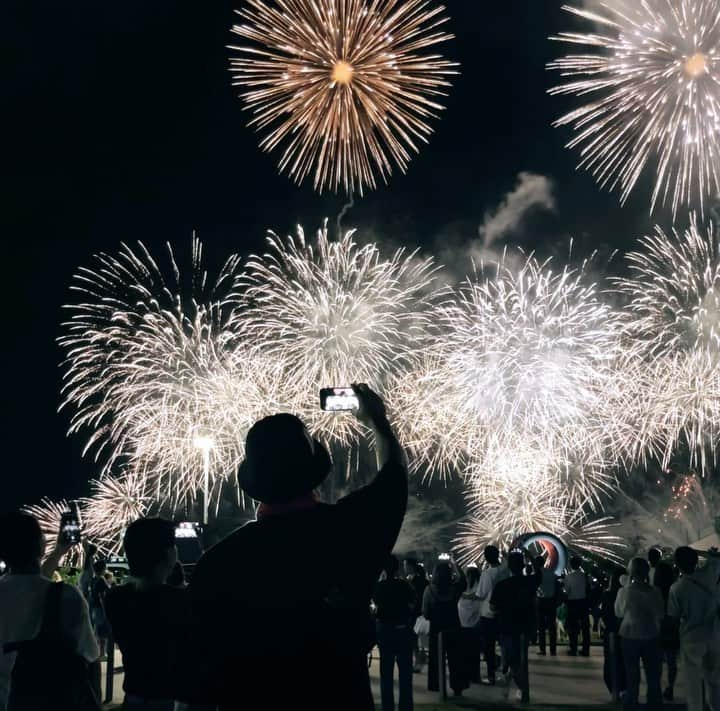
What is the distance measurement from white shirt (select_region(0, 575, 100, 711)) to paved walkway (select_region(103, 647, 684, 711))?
8.15m

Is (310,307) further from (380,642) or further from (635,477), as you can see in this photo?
(635,477)

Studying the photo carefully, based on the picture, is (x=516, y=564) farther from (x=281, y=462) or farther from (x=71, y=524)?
(x=281, y=462)

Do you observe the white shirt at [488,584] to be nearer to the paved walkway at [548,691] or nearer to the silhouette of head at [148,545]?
the paved walkway at [548,691]

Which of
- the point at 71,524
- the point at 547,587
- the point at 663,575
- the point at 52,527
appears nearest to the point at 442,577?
the point at 663,575

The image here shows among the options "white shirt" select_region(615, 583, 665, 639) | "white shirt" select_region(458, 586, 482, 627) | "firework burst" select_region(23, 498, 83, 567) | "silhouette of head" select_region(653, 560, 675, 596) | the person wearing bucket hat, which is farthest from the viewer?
"firework burst" select_region(23, 498, 83, 567)

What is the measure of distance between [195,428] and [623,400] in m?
14.6

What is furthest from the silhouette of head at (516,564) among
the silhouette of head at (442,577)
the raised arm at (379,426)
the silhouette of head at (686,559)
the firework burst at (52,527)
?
the firework burst at (52,527)

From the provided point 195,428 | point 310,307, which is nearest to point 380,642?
point 310,307

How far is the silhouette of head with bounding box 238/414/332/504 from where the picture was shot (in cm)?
299

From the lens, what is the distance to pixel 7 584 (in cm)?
504

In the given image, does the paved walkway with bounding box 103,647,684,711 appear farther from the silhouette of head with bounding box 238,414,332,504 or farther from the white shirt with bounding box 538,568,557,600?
the silhouette of head with bounding box 238,414,332,504

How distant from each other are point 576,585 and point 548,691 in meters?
5.30

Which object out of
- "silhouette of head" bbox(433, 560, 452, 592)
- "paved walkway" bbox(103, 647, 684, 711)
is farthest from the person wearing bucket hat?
"silhouette of head" bbox(433, 560, 452, 592)

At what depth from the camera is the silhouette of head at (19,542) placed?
5.07m
